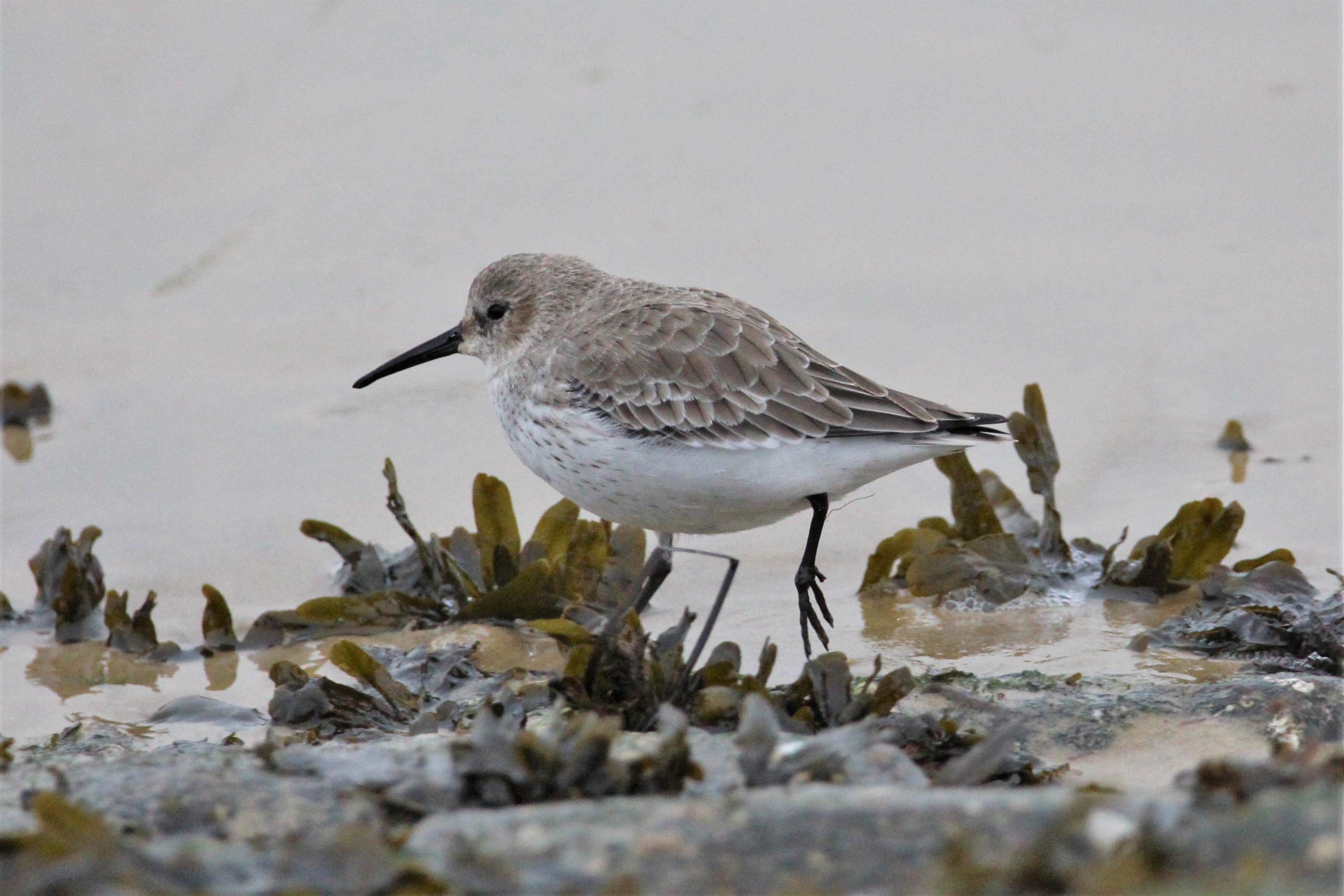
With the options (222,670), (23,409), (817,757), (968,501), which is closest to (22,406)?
(23,409)

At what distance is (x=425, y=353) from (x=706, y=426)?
1.46m

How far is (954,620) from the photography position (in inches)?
195

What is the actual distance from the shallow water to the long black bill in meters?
0.70

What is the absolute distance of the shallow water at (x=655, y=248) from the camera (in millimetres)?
6004

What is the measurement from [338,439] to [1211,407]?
3810 millimetres

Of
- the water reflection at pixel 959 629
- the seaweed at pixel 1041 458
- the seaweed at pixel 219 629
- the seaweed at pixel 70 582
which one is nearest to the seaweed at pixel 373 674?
the seaweed at pixel 219 629

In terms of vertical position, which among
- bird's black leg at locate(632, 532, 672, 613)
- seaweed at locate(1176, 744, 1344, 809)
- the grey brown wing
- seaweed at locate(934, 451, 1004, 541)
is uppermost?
the grey brown wing

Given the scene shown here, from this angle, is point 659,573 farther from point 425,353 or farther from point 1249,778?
point 1249,778

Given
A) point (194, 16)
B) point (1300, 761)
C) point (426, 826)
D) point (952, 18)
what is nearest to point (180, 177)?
point (194, 16)

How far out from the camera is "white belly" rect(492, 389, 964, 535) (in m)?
4.53

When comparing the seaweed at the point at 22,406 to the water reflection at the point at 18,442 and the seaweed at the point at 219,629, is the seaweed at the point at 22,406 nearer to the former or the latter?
the water reflection at the point at 18,442

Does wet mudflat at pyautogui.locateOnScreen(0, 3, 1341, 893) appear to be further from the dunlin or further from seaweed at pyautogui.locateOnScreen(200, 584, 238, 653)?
the dunlin

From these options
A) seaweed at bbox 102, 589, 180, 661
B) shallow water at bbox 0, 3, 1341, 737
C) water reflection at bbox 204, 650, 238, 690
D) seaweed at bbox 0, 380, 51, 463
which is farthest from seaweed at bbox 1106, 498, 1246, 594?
seaweed at bbox 0, 380, 51, 463

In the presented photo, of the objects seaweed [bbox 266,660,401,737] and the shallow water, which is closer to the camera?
seaweed [bbox 266,660,401,737]
